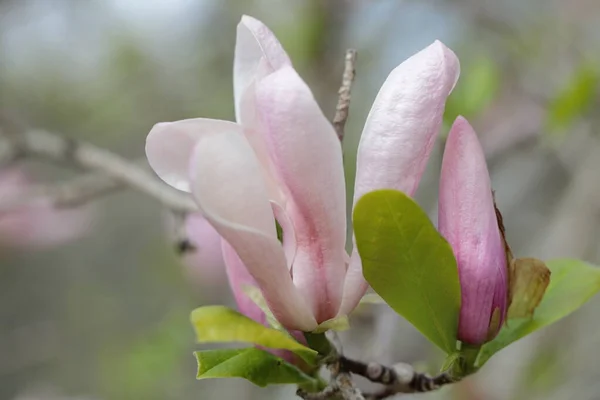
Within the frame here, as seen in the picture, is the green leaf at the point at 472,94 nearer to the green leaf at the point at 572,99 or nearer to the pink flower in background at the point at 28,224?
the green leaf at the point at 572,99

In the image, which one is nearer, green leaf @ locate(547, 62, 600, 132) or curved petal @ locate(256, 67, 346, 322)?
curved petal @ locate(256, 67, 346, 322)

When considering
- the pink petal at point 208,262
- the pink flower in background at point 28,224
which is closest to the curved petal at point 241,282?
the pink petal at point 208,262

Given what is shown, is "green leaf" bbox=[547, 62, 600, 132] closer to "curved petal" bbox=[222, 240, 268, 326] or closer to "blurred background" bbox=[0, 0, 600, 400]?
"blurred background" bbox=[0, 0, 600, 400]

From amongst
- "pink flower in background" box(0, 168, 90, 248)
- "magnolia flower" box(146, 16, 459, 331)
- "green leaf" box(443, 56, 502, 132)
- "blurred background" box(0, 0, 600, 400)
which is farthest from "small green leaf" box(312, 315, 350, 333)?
"pink flower in background" box(0, 168, 90, 248)

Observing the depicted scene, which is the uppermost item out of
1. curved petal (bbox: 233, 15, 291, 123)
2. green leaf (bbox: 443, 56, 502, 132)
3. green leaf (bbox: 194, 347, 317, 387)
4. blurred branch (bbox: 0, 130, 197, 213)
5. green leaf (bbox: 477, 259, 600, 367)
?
curved petal (bbox: 233, 15, 291, 123)

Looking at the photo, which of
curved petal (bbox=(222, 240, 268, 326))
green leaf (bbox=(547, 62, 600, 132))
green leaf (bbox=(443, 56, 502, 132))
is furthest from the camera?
green leaf (bbox=(547, 62, 600, 132))

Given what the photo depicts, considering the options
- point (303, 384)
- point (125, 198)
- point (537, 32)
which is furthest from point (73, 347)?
point (303, 384)
